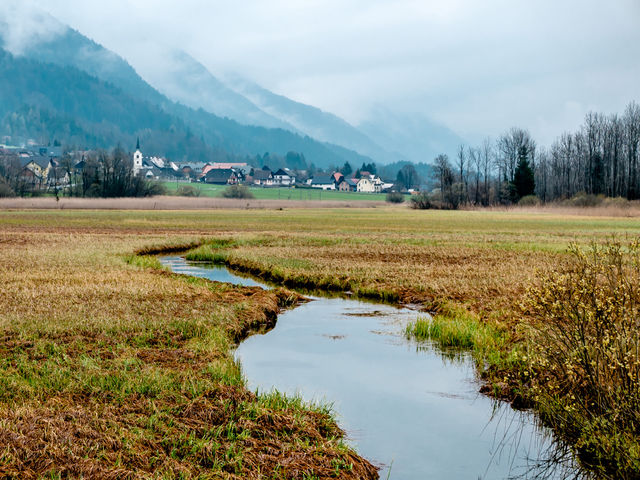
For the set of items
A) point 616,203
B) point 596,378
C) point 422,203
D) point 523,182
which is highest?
point 523,182

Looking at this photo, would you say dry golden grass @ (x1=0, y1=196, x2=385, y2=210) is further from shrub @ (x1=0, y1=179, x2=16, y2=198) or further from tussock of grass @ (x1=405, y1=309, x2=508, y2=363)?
tussock of grass @ (x1=405, y1=309, x2=508, y2=363)

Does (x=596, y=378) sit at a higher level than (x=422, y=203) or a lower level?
lower

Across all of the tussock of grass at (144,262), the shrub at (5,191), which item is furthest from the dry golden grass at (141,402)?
the shrub at (5,191)

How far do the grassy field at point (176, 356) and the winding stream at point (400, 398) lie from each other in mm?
632

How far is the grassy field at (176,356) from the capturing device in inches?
312

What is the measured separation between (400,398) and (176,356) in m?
4.36

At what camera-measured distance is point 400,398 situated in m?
11.9

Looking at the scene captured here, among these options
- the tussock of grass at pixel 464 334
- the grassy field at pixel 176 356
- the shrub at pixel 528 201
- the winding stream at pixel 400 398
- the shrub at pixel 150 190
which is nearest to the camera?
the grassy field at pixel 176 356

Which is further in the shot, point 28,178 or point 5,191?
point 28,178

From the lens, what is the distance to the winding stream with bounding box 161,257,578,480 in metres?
9.27

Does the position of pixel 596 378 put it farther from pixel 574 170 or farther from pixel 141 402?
pixel 574 170

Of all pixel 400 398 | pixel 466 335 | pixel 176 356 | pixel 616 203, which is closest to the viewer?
pixel 400 398

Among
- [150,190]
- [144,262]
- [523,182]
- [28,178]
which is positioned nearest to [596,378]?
[144,262]

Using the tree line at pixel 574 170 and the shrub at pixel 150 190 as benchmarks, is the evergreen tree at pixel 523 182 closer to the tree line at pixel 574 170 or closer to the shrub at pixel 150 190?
the tree line at pixel 574 170
